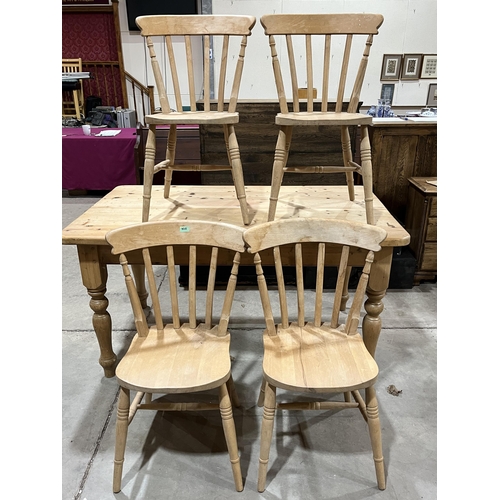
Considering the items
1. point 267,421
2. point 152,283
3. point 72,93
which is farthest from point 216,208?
point 72,93

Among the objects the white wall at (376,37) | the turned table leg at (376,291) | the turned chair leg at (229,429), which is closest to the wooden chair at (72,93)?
the white wall at (376,37)

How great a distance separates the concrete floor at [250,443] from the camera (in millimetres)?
1521

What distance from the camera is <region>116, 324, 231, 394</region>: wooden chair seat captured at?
1359 millimetres

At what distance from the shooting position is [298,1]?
15.8ft

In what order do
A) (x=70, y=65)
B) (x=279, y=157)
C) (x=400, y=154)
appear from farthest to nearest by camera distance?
(x=70, y=65) → (x=400, y=154) → (x=279, y=157)

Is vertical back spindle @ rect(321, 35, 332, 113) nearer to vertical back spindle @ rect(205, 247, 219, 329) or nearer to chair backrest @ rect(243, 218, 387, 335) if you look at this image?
chair backrest @ rect(243, 218, 387, 335)

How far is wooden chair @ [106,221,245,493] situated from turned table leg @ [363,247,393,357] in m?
0.65

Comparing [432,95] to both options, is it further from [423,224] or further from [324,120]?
[324,120]

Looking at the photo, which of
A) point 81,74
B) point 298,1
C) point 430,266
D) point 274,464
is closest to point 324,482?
point 274,464

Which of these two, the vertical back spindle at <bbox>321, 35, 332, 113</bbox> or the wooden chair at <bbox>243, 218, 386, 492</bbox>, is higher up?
the vertical back spindle at <bbox>321, 35, 332, 113</bbox>

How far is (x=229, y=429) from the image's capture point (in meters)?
1.45

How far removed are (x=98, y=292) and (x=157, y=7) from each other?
526 cm

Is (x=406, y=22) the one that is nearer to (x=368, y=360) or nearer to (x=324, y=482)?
(x=368, y=360)

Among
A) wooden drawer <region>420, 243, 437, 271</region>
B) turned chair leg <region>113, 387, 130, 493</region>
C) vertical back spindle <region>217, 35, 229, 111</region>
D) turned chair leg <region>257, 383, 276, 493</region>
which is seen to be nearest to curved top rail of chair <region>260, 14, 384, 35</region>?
vertical back spindle <region>217, 35, 229, 111</region>
